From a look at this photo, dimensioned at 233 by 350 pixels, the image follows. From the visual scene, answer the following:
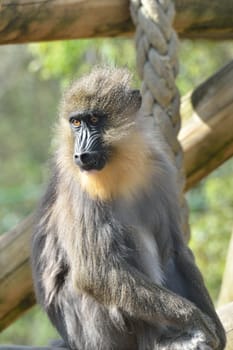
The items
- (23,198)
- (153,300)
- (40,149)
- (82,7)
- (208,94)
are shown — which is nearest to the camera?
(153,300)

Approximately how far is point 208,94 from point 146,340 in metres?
1.68

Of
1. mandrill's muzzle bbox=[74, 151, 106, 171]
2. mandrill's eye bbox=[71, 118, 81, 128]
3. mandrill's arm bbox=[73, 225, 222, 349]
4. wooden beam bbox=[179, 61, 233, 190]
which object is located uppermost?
mandrill's eye bbox=[71, 118, 81, 128]

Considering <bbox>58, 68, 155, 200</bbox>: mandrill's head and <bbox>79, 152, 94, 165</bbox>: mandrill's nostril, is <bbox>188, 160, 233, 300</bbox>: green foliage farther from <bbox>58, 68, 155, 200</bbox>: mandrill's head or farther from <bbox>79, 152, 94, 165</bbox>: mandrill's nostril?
<bbox>79, 152, 94, 165</bbox>: mandrill's nostril

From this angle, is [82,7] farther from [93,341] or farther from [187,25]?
[93,341]

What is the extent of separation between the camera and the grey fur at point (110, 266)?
4.15 metres

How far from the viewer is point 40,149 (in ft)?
68.5

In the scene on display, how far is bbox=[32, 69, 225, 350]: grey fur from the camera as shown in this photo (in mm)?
4148

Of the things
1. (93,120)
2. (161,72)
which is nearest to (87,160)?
(93,120)

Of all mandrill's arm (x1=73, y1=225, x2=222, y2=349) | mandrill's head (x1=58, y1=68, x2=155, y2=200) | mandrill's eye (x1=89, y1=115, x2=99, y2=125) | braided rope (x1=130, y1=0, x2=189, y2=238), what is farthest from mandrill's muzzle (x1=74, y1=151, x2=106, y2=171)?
braided rope (x1=130, y1=0, x2=189, y2=238)

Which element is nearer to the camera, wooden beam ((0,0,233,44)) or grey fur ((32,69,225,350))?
grey fur ((32,69,225,350))

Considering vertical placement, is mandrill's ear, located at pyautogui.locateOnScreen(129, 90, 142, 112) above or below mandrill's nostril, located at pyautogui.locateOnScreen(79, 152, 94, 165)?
above

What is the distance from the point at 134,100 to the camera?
169 inches

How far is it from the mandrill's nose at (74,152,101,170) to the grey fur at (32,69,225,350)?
19cm

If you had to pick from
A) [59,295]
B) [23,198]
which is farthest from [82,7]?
[23,198]
